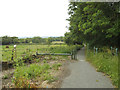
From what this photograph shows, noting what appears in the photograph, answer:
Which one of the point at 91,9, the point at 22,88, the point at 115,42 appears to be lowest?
the point at 22,88

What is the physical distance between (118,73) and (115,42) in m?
8.40

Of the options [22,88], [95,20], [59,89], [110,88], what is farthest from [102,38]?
[22,88]

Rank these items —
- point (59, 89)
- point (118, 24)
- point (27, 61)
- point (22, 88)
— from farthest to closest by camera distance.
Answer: point (118, 24)
point (27, 61)
point (59, 89)
point (22, 88)

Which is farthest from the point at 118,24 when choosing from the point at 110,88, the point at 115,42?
the point at 110,88

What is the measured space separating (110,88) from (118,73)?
957 millimetres

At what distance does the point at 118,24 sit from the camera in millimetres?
8281

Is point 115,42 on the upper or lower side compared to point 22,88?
upper

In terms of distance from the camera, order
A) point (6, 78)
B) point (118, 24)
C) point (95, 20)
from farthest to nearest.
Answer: point (95, 20), point (118, 24), point (6, 78)

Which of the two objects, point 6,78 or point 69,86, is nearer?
point 69,86

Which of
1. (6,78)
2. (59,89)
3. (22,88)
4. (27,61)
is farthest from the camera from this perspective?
(27,61)

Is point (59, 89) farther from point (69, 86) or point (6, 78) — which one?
point (6, 78)

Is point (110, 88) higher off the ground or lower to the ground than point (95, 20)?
lower

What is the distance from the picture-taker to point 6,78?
14.6ft

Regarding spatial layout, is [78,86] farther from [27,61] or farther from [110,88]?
[27,61]
